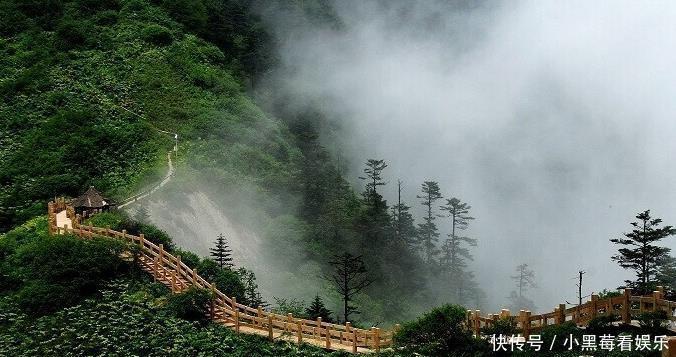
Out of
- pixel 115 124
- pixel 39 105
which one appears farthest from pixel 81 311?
pixel 39 105

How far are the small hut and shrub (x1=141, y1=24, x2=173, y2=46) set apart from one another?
38.5 metres

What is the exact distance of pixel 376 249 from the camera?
8169 cm

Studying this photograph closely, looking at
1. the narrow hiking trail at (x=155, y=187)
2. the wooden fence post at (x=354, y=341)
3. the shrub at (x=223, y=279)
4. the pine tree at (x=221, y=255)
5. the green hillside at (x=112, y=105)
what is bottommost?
the wooden fence post at (x=354, y=341)

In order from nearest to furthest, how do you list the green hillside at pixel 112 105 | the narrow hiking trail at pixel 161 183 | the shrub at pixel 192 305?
the shrub at pixel 192 305 → the narrow hiking trail at pixel 161 183 → the green hillside at pixel 112 105

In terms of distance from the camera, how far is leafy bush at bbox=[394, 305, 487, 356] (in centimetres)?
2659

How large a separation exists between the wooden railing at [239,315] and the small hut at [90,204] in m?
2.71

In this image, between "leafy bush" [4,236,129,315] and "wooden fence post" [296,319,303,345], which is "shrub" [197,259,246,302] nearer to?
"leafy bush" [4,236,129,315]

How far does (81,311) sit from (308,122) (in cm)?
6866

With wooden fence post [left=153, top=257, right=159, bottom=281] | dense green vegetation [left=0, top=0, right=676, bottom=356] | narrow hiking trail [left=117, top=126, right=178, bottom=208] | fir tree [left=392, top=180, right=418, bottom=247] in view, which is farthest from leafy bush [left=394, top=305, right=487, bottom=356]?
fir tree [left=392, top=180, right=418, bottom=247]

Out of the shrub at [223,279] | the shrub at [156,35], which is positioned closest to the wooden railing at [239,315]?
the shrub at [223,279]

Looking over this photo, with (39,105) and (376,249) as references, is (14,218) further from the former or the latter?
(376,249)

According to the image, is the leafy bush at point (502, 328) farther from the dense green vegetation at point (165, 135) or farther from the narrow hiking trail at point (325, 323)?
the dense green vegetation at point (165, 135)

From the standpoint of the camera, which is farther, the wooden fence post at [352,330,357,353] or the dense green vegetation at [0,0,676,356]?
the dense green vegetation at [0,0,676,356]

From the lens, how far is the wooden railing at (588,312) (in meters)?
27.6
